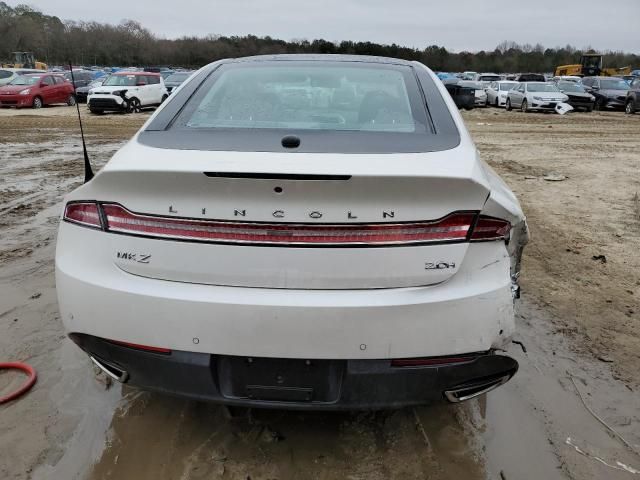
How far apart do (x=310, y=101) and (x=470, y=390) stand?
5.48 feet

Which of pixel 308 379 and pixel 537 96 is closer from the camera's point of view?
pixel 308 379

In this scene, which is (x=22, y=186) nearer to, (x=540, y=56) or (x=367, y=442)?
(x=367, y=442)

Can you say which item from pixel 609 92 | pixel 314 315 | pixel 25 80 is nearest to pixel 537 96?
pixel 609 92

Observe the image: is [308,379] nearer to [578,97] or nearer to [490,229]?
[490,229]

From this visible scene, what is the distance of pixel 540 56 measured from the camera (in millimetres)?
80625

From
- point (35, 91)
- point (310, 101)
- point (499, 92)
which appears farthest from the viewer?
point (499, 92)

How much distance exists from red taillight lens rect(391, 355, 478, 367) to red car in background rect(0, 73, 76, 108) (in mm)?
23988

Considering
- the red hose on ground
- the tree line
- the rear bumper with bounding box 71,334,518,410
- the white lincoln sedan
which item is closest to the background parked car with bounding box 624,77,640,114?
the white lincoln sedan

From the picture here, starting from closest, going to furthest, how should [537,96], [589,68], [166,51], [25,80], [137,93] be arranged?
[137,93], [537,96], [25,80], [589,68], [166,51]

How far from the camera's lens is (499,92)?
2719 centimetres

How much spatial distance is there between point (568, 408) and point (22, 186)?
7902 millimetres

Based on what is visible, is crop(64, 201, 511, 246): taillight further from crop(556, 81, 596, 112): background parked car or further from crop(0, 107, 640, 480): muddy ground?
crop(556, 81, 596, 112): background parked car

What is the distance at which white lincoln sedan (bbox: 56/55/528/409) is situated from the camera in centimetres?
202

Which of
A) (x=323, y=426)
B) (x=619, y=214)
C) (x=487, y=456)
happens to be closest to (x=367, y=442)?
(x=323, y=426)
